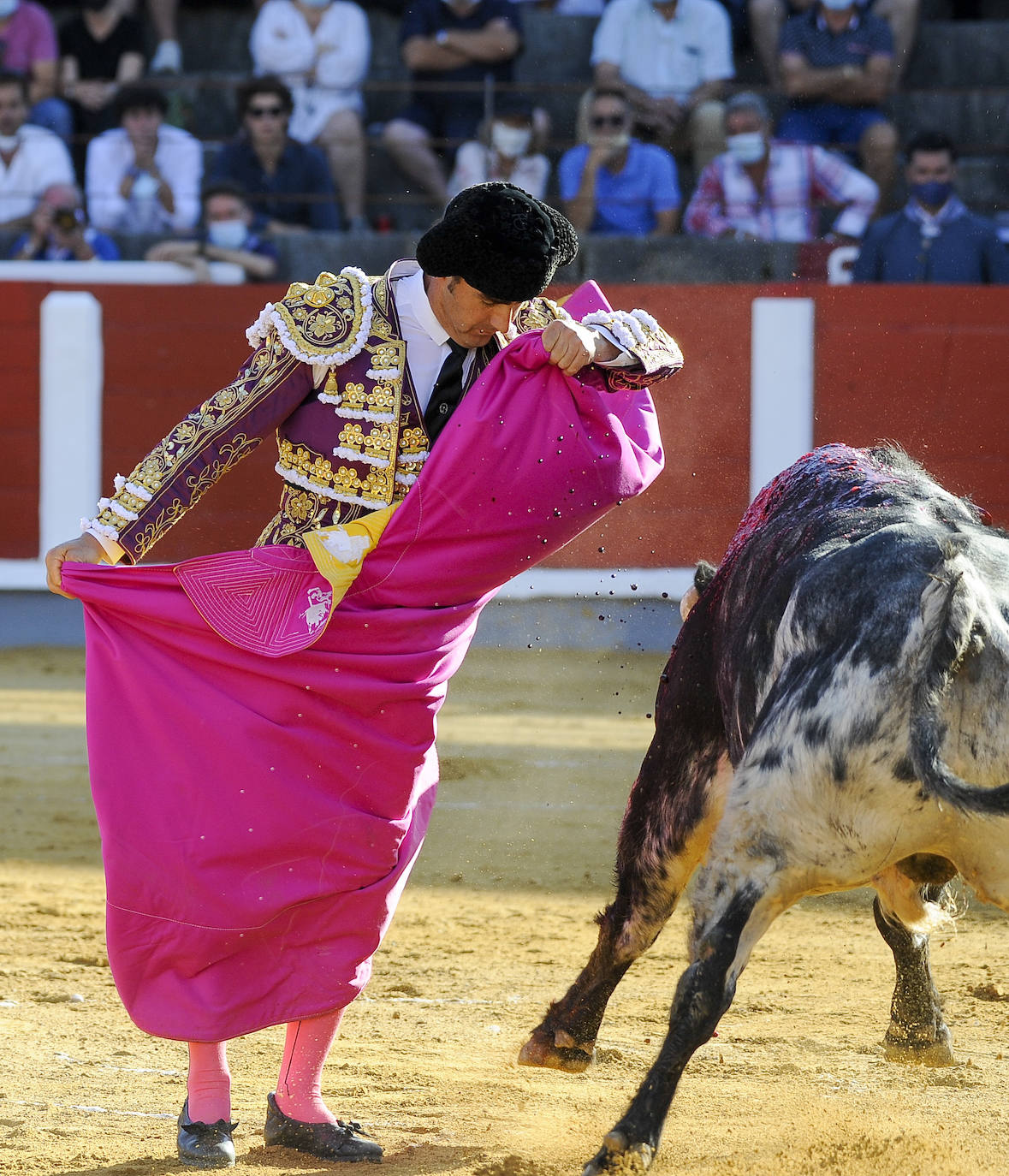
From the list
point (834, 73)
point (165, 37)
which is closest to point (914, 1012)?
point (834, 73)

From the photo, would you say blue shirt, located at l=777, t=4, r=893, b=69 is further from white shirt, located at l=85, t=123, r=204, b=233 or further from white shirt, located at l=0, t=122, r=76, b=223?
white shirt, located at l=0, t=122, r=76, b=223

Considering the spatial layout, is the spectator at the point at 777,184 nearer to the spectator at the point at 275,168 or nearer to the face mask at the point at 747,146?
the face mask at the point at 747,146

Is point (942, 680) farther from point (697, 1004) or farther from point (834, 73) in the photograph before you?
point (834, 73)

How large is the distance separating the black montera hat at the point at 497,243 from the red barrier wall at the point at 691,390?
4.30 meters

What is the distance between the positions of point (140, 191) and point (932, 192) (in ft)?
10.9

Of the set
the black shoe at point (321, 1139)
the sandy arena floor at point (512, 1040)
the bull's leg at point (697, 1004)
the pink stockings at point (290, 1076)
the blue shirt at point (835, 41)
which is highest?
the blue shirt at point (835, 41)

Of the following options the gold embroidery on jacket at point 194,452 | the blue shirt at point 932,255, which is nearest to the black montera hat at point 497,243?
the gold embroidery on jacket at point 194,452

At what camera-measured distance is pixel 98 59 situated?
7457 millimetres

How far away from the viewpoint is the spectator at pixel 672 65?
6848mm

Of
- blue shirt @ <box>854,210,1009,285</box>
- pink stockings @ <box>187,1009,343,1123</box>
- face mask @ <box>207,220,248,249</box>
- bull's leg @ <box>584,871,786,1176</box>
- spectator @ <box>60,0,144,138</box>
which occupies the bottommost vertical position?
pink stockings @ <box>187,1009,343,1123</box>

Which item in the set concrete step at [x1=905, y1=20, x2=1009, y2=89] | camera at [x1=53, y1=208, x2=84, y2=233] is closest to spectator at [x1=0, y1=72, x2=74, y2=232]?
camera at [x1=53, y1=208, x2=84, y2=233]

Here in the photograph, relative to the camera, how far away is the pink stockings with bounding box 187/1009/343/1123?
2.10m

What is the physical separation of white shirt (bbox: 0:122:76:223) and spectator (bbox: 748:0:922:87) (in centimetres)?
310

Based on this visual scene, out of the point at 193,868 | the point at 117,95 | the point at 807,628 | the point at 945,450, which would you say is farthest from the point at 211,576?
the point at 117,95
